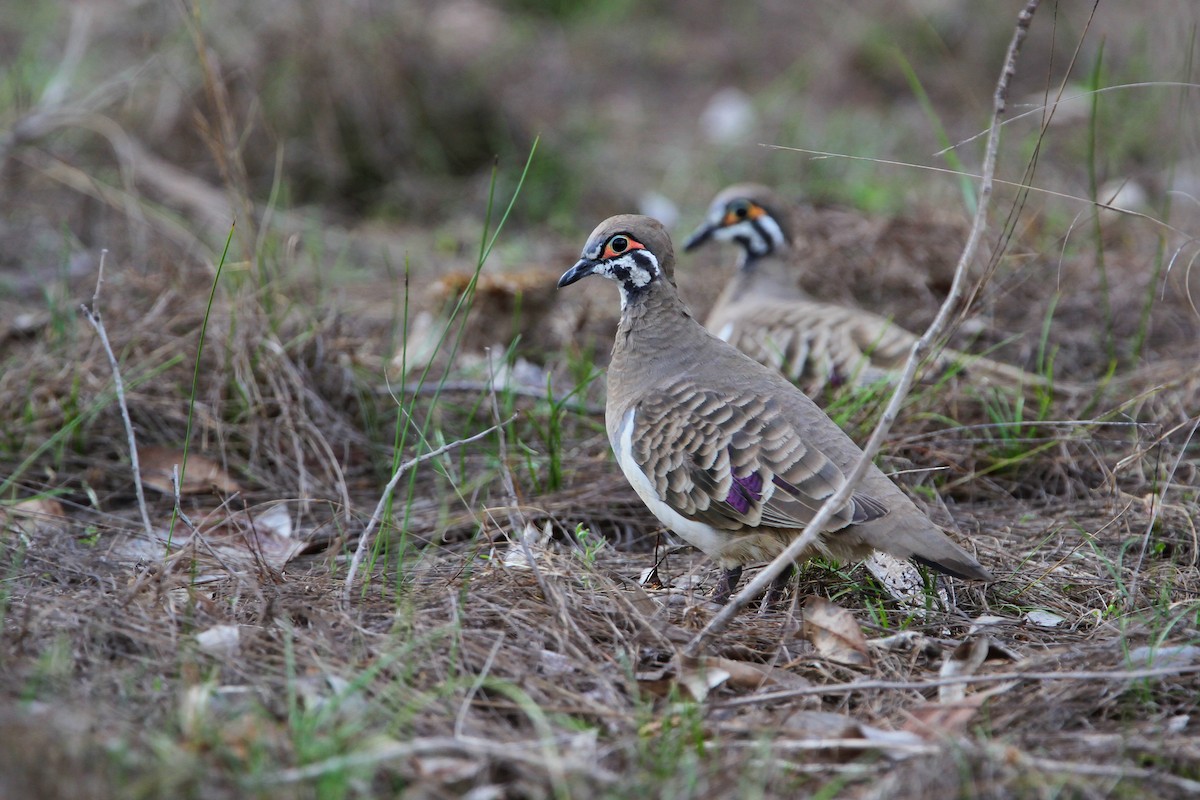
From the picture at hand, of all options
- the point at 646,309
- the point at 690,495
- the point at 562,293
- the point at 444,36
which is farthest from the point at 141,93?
the point at 690,495

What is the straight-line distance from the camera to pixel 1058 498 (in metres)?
4.20

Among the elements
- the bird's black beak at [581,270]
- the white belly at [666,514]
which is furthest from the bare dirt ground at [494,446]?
the bird's black beak at [581,270]

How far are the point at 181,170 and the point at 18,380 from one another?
322cm

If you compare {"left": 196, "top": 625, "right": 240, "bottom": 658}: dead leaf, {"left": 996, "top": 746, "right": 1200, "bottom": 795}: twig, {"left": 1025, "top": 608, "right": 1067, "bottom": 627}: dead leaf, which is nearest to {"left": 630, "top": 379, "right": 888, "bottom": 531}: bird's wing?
{"left": 1025, "top": 608, "right": 1067, "bottom": 627}: dead leaf

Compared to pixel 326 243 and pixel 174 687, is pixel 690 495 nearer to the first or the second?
pixel 174 687

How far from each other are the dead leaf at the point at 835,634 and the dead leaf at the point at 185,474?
2173 millimetres

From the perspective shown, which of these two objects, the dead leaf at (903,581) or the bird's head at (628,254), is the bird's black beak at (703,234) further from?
the dead leaf at (903,581)

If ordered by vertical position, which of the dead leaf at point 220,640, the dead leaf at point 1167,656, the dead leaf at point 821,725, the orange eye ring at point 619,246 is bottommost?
the dead leaf at point 220,640

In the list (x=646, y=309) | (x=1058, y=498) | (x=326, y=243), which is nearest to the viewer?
(x=646, y=309)

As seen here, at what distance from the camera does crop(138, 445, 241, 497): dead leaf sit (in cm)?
426

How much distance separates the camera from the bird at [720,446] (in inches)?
125

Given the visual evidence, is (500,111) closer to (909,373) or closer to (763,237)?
(763,237)

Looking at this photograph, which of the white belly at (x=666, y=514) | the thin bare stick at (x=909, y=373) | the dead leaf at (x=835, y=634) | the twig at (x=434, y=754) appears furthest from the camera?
the white belly at (x=666, y=514)

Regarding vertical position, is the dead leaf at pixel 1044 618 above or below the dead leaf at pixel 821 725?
below
